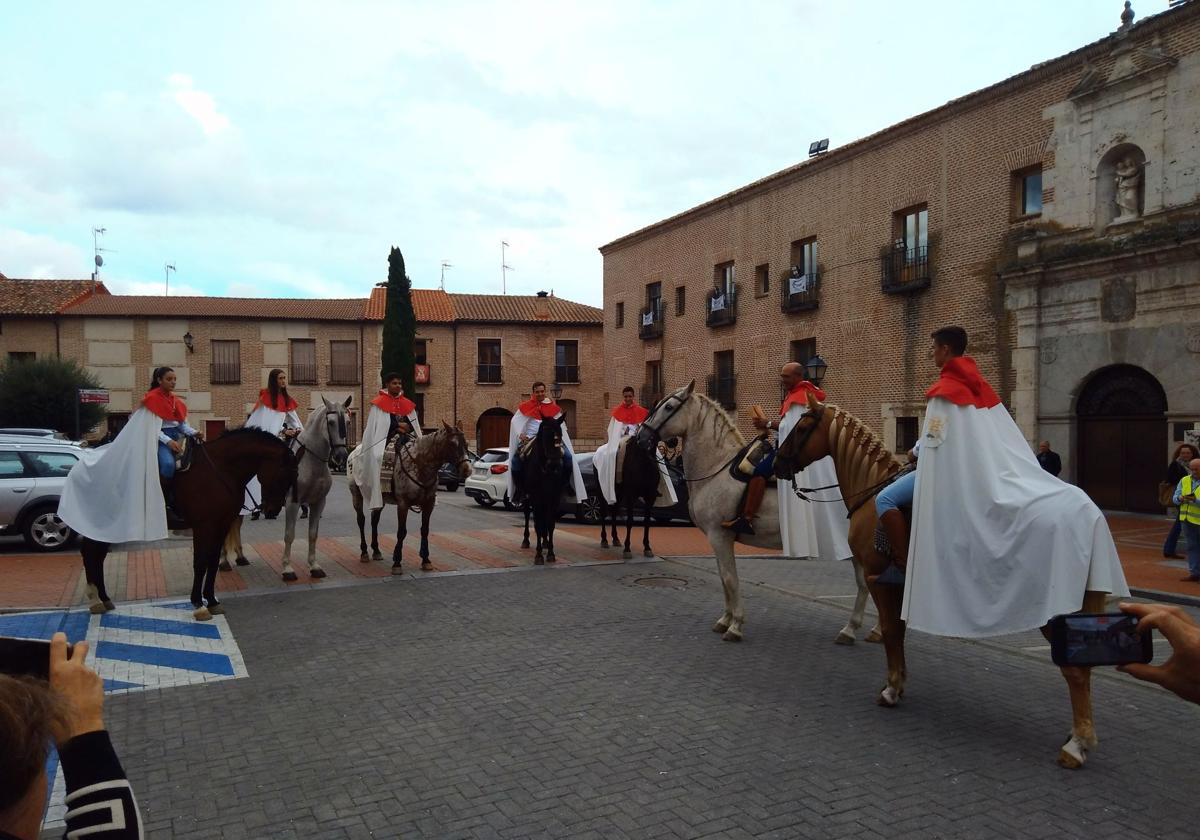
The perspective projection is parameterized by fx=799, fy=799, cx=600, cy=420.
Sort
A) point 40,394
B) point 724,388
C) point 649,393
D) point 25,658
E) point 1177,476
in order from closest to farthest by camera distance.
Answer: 1. point 25,658
2. point 1177,476
3. point 724,388
4. point 40,394
5. point 649,393

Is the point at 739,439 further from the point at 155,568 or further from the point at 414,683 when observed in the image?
the point at 155,568

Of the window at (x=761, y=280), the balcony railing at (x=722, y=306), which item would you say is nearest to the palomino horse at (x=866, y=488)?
the window at (x=761, y=280)

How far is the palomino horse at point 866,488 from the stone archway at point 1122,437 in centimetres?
1334

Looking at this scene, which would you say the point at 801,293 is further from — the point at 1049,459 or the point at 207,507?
the point at 207,507

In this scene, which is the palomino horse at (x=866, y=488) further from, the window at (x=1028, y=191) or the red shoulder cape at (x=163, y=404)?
the window at (x=1028, y=191)

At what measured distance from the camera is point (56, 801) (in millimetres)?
4070

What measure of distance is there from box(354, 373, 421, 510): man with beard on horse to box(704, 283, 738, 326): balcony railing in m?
19.1

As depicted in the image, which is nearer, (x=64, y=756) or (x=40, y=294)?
(x=64, y=756)

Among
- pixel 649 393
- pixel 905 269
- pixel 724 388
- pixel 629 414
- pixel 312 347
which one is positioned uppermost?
pixel 905 269

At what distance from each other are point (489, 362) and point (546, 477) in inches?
1351

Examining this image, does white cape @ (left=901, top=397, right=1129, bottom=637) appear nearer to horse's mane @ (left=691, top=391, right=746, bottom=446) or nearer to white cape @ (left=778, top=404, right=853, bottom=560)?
white cape @ (left=778, top=404, right=853, bottom=560)

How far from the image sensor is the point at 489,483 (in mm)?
21188

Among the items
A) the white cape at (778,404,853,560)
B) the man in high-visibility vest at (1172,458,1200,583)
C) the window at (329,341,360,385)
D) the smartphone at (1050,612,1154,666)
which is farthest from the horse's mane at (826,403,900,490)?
the window at (329,341,360,385)

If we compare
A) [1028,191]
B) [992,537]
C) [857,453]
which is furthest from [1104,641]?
[1028,191]
